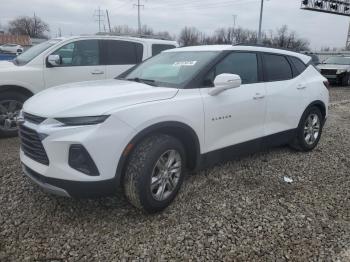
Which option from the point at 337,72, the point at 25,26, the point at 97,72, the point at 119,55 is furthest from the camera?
the point at 25,26

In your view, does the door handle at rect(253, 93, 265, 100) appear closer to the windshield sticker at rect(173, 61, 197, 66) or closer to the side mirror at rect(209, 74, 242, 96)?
the side mirror at rect(209, 74, 242, 96)

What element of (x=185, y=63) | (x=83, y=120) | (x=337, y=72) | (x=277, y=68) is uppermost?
(x=185, y=63)

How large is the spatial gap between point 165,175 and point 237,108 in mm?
1242

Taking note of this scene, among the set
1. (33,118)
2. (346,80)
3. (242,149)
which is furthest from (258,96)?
(346,80)

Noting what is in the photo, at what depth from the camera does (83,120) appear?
9.27 ft

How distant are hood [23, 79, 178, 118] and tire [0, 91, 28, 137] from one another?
2538mm

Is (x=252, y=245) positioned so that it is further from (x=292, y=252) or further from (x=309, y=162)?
(x=309, y=162)

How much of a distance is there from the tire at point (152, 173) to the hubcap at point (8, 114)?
355cm

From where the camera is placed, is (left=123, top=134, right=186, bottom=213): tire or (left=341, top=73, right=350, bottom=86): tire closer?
(left=123, top=134, right=186, bottom=213): tire

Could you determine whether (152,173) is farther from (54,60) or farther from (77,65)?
(77,65)

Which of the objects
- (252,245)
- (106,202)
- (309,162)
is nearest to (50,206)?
(106,202)

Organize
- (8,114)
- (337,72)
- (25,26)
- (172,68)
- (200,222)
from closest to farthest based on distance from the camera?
(200,222) < (172,68) < (8,114) < (337,72) < (25,26)

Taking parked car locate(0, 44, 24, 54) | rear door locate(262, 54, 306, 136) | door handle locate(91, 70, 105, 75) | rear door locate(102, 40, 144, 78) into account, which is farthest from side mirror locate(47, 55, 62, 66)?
parked car locate(0, 44, 24, 54)

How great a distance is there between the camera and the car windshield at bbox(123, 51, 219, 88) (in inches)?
145
